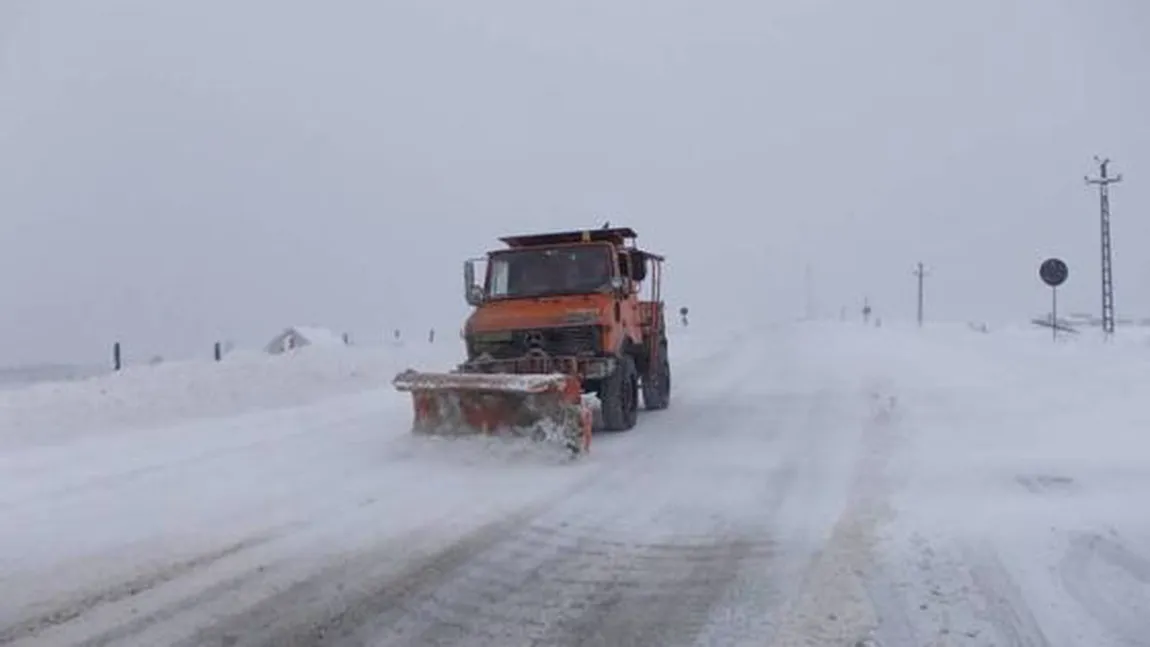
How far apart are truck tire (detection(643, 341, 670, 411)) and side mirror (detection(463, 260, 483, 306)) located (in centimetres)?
318

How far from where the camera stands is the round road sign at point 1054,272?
32.0 meters

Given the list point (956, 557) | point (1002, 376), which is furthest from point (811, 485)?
point (1002, 376)

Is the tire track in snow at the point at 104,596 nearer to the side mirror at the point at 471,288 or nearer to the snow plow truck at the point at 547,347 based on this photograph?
the snow plow truck at the point at 547,347

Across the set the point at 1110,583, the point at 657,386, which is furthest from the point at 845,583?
the point at 657,386

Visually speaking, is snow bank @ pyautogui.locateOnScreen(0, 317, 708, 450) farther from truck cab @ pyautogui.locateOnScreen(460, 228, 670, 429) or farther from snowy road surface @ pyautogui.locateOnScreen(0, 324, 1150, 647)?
truck cab @ pyautogui.locateOnScreen(460, 228, 670, 429)

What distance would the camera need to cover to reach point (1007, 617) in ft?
19.3

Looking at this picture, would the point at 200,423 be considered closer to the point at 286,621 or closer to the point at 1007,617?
the point at 286,621

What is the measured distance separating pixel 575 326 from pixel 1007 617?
908 centimetres

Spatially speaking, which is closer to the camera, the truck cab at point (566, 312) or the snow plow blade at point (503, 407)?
the snow plow blade at point (503, 407)

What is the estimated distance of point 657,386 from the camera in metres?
18.0

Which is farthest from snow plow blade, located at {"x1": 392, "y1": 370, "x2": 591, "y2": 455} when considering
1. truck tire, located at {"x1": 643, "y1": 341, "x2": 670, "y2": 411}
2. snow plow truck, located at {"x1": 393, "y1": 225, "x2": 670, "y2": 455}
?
truck tire, located at {"x1": 643, "y1": 341, "x2": 670, "y2": 411}

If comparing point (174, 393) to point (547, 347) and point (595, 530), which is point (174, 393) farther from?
point (595, 530)

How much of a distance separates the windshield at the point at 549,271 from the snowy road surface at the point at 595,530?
2.04 metres

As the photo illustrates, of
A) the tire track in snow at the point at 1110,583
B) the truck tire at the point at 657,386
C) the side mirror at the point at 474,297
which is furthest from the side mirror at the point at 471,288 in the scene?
the tire track in snow at the point at 1110,583
